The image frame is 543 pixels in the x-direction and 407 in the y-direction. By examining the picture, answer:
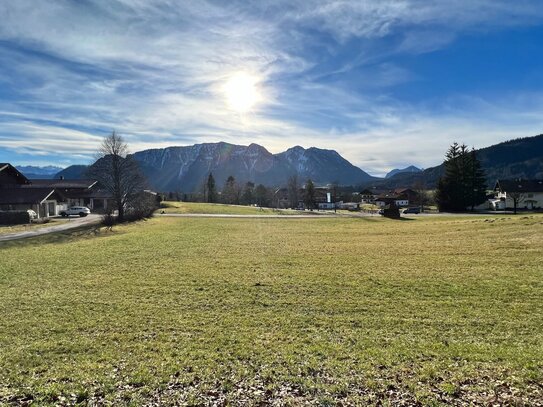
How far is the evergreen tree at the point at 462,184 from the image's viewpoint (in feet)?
246

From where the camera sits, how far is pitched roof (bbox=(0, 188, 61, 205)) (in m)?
51.1

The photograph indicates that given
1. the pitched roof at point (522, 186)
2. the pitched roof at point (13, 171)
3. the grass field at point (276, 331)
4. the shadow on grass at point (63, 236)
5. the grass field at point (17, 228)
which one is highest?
the pitched roof at point (13, 171)

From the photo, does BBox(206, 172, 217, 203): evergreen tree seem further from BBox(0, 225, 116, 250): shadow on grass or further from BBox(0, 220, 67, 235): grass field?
BBox(0, 225, 116, 250): shadow on grass

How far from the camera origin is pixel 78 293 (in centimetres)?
1361

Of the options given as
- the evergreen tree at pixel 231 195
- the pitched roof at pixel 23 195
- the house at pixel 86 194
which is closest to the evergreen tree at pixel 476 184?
the house at pixel 86 194

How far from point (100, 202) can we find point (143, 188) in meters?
27.6

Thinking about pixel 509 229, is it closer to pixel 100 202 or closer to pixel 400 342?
pixel 400 342

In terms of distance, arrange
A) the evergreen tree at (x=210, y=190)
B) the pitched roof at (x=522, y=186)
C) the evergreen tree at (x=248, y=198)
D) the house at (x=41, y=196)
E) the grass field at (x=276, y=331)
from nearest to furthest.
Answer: the grass field at (x=276, y=331), the house at (x=41, y=196), the pitched roof at (x=522, y=186), the evergreen tree at (x=210, y=190), the evergreen tree at (x=248, y=198)

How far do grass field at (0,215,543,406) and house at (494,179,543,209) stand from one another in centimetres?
7577

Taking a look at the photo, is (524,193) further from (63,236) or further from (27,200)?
(27,200)

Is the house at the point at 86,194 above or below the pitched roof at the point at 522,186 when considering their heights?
above

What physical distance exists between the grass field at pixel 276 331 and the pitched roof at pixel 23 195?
125 feet

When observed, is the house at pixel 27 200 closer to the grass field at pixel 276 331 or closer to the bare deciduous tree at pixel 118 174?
the bare deciduous tree at pixel 118 174

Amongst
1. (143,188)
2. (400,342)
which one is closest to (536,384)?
(400,342)
